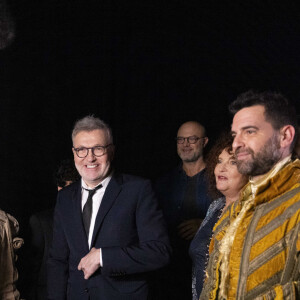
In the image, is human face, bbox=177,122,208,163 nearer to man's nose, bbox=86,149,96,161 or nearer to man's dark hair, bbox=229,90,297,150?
man's nose, bbox=86,149,96,161

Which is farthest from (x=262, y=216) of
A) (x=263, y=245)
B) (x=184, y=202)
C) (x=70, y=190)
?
(x=184, y=202)

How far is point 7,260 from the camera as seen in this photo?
262cm

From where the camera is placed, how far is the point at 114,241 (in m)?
2.63

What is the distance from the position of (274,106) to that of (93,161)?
1100 millimetres

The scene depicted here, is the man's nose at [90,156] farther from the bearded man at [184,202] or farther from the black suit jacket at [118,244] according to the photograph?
the bearded man at [184,202]

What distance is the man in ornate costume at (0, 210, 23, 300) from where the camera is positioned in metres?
2.60

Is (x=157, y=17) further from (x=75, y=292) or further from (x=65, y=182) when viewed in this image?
(x=75, y=292)

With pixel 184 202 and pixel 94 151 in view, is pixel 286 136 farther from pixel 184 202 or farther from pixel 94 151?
pixel 184 202

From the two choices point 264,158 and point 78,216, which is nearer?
point 264,158

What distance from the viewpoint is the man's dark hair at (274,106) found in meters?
2.01

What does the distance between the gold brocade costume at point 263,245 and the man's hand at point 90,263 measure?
0.65 meters

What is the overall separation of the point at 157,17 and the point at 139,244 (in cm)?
280

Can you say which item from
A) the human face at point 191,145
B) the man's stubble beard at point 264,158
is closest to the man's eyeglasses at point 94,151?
the man's stubble beard at point 264,158

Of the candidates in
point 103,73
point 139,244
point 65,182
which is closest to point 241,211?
point 139,244
